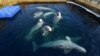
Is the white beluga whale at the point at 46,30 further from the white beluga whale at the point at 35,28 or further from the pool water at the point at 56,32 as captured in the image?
the white beluga whale at the point at 35,28

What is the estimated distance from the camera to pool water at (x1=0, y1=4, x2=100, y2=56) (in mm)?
25219

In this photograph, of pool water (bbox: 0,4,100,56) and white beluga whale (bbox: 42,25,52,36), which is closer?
pool water (bbox: 0,4,100,56)

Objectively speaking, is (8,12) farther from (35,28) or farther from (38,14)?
(35,28)

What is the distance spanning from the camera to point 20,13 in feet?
125

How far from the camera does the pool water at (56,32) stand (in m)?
25.2

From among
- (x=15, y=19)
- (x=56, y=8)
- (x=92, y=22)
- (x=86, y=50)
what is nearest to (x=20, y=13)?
(x=15, y=19)

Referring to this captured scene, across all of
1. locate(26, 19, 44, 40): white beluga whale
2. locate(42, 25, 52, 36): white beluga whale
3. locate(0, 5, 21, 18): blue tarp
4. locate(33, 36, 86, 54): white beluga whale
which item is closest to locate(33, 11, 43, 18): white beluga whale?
locate(26, 19, 44, 40): white beluga whale

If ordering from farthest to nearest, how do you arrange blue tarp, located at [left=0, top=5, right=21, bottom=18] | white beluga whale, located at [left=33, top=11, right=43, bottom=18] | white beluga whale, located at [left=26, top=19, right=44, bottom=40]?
white beluga whale, located at [left=33, top=11, right=43, bottom=18], blue tarp, located at [left=0, top=5, right=21, bottom=18], white beluga whale, located at [left=26, top=19, right=44, bottom=40]

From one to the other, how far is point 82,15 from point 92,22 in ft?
12.0

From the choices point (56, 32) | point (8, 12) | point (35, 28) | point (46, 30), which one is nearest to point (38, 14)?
point (8, 12)

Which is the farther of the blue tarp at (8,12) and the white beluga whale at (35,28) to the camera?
the blue tarp at (8,12)

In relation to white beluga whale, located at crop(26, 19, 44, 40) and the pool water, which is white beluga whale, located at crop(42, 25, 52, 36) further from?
white beluga whale, located at crop(26, 19, 44, 40)

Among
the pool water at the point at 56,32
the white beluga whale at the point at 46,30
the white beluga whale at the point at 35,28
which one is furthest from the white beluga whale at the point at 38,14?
the white beluga whale at the point at 46,30

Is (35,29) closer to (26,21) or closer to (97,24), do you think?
(26,21)
